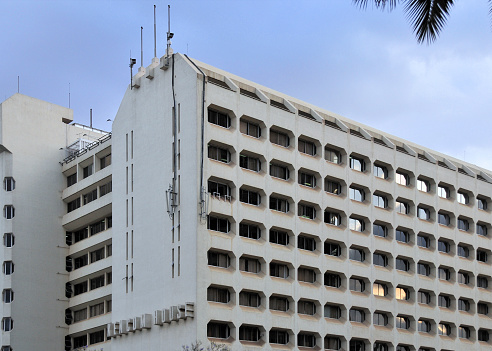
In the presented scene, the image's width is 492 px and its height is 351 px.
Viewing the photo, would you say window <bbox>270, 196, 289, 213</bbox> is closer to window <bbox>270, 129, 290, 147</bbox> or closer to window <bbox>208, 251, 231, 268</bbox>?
window <bbox>270, 129, 290, 147</bbox>

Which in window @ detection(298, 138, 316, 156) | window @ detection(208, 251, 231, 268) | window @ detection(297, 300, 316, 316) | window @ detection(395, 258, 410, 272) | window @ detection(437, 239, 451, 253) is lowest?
window @ detection(297, 300, 316, 316)

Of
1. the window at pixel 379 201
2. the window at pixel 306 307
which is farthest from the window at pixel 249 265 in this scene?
the window at pixel 379 201

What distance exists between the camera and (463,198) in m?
88.7

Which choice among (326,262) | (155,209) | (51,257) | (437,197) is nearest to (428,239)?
(437,197)

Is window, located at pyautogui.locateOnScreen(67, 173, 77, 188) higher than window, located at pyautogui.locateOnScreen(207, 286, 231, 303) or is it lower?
higher

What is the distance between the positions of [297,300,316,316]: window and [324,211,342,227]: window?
7563 millimetres

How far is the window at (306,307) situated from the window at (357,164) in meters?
13.8

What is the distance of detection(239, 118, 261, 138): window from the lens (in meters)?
68.3

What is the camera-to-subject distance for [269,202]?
69.0m

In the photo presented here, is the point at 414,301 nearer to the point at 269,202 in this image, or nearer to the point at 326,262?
the point at 326,262

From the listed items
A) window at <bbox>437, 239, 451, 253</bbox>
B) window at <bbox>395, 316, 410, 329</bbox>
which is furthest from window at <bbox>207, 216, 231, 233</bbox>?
window at <bbox>437, 239, 451, 253</bbox>

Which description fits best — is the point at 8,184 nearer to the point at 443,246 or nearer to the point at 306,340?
the point at 306,340

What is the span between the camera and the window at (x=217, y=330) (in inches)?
2486

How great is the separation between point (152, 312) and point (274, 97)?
68.4 ft
